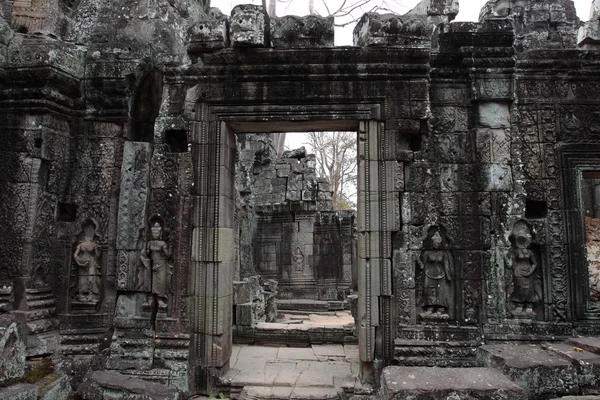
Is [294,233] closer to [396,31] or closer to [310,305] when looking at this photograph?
[310,305]

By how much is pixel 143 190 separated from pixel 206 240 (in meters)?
1.03

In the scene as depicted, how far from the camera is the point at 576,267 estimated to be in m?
5.18

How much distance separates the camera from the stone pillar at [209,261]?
5.18 metres

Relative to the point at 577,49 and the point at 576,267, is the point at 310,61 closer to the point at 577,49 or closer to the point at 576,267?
the point at 577,49

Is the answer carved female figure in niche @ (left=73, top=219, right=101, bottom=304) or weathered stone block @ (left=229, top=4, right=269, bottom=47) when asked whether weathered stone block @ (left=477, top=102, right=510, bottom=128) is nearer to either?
weathered stone block @ (left=229, top=4, right=269, bottom=47)

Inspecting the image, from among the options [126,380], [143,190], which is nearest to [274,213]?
[143,190]

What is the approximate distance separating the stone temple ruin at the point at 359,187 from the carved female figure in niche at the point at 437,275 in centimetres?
2

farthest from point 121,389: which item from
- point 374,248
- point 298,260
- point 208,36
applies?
point 298,260

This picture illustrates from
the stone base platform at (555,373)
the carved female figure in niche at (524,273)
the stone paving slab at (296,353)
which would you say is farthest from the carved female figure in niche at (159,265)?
the carved female figure in niche at (524,273)

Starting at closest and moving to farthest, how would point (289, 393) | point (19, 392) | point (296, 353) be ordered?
point (19, 392) < point (289, 393) < point (296, 353)

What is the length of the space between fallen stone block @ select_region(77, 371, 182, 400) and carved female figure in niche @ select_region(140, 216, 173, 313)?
860mm

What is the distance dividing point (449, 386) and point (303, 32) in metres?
4.03

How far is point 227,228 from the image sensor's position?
5.57 meters

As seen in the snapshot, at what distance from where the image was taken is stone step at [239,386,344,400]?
4.86 m
